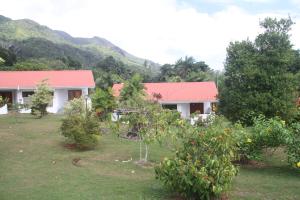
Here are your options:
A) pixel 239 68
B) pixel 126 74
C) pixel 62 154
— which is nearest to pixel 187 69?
pixel 126 74

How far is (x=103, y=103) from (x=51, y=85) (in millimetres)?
9744

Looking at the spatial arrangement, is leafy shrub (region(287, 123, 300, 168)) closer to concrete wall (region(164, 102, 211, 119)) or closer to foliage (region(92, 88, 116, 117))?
foliage (region(92, 88, 116, 117))

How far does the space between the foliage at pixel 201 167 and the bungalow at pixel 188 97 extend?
860 inches

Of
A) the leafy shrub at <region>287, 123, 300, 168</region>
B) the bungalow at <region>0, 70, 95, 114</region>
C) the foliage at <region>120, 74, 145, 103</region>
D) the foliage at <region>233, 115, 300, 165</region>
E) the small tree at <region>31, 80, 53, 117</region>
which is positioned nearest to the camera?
the leafy shrub at <region>287, 123, 300, 168</region>

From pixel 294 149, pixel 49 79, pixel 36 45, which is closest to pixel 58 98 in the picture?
pixel 49 79

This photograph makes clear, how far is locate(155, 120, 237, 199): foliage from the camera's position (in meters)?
8.76

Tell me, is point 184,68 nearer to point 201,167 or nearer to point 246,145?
point 246,145

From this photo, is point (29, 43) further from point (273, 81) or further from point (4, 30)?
point (273, 81)

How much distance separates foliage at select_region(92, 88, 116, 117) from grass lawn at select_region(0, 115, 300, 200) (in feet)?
20.1

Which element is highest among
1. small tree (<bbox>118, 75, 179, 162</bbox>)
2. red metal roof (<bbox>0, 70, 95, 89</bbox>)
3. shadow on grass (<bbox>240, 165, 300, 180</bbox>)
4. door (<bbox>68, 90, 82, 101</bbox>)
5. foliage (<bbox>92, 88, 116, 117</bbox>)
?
red metal roof (<bbox>0, 70, 95, 89</bbox>)

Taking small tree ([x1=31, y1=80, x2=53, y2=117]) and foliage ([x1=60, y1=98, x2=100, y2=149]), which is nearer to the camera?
foliage ([x1=60, y1=98, x2=100, y2=149])

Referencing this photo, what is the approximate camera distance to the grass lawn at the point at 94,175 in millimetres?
9828

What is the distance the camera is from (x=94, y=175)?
11641 millimetres

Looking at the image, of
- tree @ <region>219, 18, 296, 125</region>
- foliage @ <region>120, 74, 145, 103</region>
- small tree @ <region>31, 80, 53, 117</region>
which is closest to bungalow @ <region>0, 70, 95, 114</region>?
small tree @ <region>31, 80, 53, 117</region>
